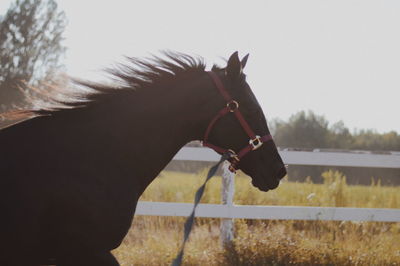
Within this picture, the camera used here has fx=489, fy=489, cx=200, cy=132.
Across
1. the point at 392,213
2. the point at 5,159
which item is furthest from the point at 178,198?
the point at 5,159

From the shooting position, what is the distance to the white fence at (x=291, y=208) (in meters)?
5.62

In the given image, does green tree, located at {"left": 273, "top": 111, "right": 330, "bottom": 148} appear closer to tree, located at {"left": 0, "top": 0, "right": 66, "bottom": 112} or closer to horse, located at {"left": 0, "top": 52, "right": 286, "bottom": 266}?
tree, located at {"left": 0, "top": 0, "right": 66, "bottom": 112}

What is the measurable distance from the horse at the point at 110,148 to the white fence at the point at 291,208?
2594mm

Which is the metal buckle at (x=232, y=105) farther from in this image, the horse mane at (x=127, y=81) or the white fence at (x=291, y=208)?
the white fence at (x=291, y=208)

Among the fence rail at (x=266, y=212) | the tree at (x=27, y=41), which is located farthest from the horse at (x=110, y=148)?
the tree at (x=27, y=41)

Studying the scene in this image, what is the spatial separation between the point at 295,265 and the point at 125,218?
3053mm

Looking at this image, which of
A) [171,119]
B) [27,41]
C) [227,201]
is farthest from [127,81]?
[27,41]

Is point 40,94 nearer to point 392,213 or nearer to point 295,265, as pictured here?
point 295,265

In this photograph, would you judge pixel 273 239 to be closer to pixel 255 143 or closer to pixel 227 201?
pixel 227 201

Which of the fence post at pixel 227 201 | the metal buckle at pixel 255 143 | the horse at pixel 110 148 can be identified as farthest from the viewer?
the fence post at pixel 227 201

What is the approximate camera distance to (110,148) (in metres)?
2.90

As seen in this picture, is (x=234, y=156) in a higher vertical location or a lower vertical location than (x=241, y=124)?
lower

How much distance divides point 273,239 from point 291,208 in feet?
1.76

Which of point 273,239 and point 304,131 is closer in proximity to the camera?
point 273,239
